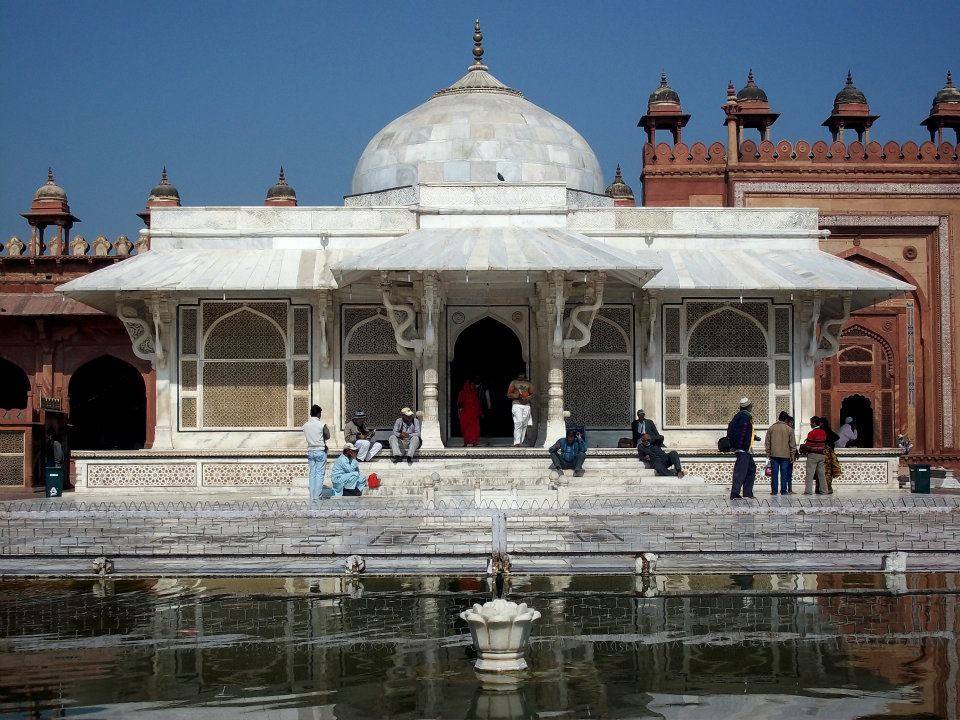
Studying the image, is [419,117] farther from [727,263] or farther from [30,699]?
[30,699]

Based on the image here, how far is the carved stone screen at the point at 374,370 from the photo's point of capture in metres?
18.6

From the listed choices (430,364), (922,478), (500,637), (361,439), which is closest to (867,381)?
(922,478)

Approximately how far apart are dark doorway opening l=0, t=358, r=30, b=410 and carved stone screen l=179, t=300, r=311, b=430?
35.3 ft

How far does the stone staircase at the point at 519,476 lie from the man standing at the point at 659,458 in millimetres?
101

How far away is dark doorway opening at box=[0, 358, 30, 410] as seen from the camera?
28.0m

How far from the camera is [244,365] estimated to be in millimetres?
18656

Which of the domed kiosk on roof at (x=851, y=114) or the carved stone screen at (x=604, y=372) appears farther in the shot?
the domed kiosk on roof at (x=851, y=114)

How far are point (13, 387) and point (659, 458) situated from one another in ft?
55.7

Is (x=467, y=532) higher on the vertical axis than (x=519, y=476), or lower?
lower

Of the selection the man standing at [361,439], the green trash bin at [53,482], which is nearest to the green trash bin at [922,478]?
the man standing at [361,439]

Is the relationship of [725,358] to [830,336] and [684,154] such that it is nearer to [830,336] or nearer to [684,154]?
[830,336]

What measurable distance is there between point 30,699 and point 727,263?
46.8 ft

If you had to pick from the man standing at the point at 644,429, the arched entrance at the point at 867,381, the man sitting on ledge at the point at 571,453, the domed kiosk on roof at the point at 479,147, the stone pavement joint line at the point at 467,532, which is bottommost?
the stone pavement joint line at the point at 467,532

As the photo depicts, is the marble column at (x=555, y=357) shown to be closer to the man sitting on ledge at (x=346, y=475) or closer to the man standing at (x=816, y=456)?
the man sitting on ledge at (x=346, y=475)
